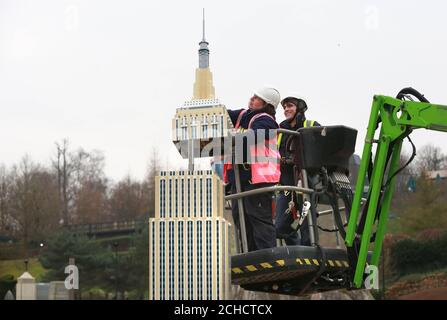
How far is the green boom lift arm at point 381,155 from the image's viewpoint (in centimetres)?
698

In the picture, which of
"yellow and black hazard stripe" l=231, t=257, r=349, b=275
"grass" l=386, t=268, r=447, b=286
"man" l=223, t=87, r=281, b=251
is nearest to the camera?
"yellow and black hazard stripe" l=231, t=257, r=349, b=275

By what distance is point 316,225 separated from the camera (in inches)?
279

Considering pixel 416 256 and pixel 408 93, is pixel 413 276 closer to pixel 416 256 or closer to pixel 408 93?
pixel 416 256

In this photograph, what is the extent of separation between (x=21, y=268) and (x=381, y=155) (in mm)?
36103

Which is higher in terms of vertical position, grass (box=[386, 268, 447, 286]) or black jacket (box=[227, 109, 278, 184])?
black jacket (box=[227, 109, 278, 184])

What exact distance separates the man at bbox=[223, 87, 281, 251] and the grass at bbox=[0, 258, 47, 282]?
32501 mm

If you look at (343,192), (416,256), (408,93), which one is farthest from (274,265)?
(416,256)

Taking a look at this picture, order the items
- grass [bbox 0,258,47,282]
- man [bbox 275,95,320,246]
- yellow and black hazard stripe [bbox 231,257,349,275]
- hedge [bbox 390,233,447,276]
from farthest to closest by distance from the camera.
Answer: hedge [bbox 390,233,447,276] → grass [bbox 0,258,47,282] → man [bbox 275,95,320,246] → yellow and black hazard stripe [bbox 231,257,349,275]

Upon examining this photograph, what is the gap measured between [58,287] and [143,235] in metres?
7.30

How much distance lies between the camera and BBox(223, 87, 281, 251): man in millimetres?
6832

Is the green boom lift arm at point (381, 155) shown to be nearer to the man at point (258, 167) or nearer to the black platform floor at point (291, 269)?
the black platform floor at point (291, 269)

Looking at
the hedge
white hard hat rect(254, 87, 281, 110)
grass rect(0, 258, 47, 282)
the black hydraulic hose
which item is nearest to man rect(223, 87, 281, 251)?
white hard hat rect(254, 87, 281, 110)

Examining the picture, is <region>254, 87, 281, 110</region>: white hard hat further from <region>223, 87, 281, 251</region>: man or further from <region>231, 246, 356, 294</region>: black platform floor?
<region>231, 246, 356, 294</region>: black platform floor
